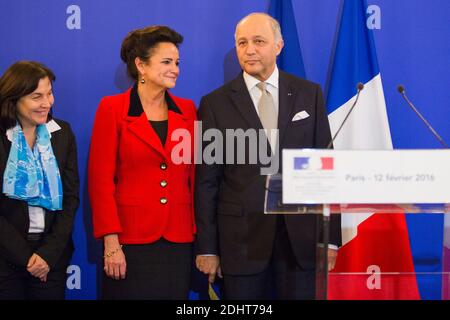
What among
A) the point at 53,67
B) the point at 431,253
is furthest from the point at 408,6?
the point at 53,67

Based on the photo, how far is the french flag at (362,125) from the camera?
334cm

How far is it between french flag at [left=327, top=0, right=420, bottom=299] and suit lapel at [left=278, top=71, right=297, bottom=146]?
58 centimetres

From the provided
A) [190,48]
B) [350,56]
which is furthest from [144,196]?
[350,56]

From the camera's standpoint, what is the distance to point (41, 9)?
352 cm

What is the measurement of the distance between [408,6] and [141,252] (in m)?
1.99

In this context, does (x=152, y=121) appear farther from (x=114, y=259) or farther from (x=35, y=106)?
(x=114, y=259)

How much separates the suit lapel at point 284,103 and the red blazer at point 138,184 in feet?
1.64

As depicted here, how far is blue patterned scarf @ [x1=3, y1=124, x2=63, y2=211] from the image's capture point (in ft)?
8.96

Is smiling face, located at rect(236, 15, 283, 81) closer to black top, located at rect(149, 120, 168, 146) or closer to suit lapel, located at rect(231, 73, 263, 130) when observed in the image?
suit lapel, located at rect(231, 73, 263, 130)

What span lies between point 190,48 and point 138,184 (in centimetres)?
97

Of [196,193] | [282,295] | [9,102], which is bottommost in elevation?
[282,295]

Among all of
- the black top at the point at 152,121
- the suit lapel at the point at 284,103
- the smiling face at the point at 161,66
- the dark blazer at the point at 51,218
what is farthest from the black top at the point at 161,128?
the suit lapel at the point at 284,103

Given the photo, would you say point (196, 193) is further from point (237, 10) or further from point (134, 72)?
point (237, 10)

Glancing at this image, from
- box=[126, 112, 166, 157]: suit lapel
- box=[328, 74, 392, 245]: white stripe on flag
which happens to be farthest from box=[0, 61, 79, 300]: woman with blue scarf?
box=[328, 74, 392, 245]: white stripe on flag
